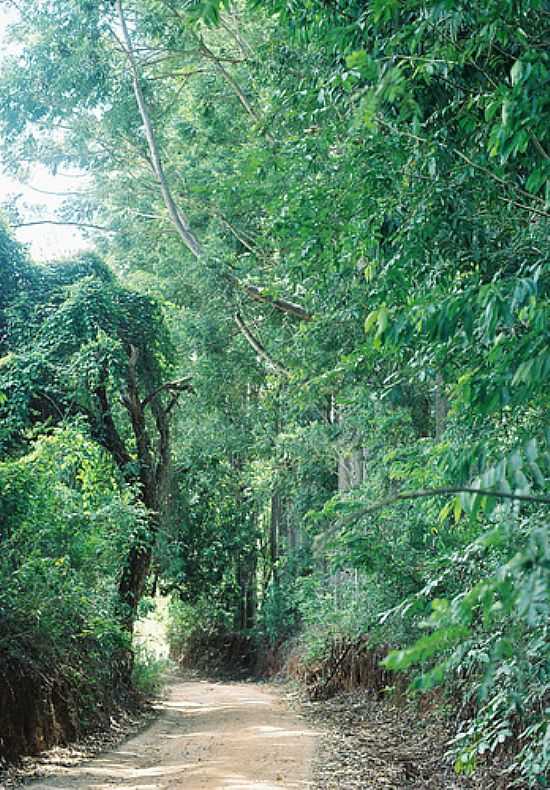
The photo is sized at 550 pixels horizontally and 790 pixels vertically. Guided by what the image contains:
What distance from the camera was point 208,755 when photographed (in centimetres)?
1080

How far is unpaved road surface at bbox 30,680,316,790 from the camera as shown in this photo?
29.2ft

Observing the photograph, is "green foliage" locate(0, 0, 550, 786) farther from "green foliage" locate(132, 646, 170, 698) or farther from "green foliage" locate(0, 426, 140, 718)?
"green foliage" locate(132, 646, 170, 698)

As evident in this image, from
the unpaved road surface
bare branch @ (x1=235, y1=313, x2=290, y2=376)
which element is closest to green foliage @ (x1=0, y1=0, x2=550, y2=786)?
bare branch @ (x1=235, y1=313, x2=290, y2=376)

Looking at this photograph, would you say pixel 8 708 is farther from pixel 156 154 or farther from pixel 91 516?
pixel 156 154

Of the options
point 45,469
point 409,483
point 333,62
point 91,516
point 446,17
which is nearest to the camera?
point 446,17

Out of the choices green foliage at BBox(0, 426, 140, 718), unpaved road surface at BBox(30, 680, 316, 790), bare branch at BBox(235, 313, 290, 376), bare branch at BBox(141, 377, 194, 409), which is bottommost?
unpaved road surface at BBox(30, 680, 316, 790)

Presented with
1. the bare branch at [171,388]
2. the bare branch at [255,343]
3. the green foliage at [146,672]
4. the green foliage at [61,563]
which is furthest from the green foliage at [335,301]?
the green foliage at [146,672]

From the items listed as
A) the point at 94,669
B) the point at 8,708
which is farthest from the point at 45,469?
the point at 94,669

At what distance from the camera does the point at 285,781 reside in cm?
891

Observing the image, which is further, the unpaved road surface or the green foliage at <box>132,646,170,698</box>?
the green foliage at <box>132,646,170,698</box>

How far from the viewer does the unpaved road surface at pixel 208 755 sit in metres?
8.90

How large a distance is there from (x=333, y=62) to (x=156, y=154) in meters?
9.30

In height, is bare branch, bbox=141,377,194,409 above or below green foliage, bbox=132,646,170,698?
above

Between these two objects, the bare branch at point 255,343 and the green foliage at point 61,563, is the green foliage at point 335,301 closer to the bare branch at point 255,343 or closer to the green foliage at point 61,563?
the bare branch at point 255,343
